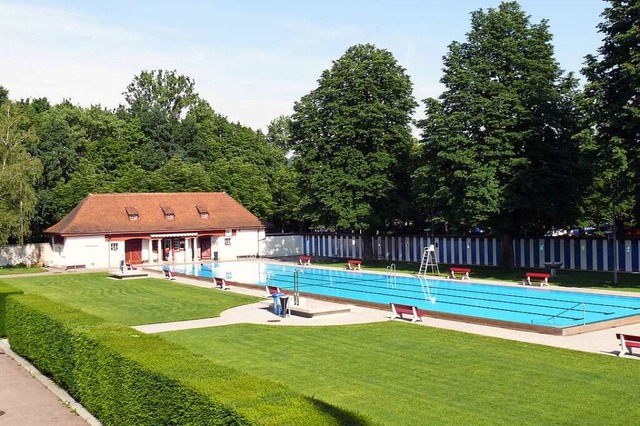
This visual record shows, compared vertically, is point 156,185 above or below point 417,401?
above

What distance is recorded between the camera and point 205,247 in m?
57.2

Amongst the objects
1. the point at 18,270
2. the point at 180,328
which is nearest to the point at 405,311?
the point at 180,328

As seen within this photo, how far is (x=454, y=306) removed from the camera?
92.2 feet

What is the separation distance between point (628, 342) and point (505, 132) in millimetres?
21490

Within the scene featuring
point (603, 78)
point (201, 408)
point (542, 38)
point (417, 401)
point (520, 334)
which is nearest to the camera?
point (201, 408)

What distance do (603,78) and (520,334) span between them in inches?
615

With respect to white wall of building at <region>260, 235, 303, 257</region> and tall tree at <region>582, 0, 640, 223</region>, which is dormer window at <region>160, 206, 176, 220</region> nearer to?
white wall of building at <region>260, 235, 303, 257</region>

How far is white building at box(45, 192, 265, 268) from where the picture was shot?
50.2 m

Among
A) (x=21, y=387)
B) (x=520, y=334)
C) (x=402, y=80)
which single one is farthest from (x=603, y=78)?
(x=21, y=387)

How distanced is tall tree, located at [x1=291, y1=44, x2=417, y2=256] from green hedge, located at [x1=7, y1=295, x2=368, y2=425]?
30.8 metres

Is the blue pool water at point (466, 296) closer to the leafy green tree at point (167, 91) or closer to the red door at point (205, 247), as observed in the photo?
the red door at point (205, 247)

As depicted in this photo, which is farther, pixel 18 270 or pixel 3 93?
pixel 3 93

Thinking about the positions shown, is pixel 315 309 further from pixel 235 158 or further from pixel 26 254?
pixel 235 158

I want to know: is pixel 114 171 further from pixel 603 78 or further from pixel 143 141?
pixel 603 78
